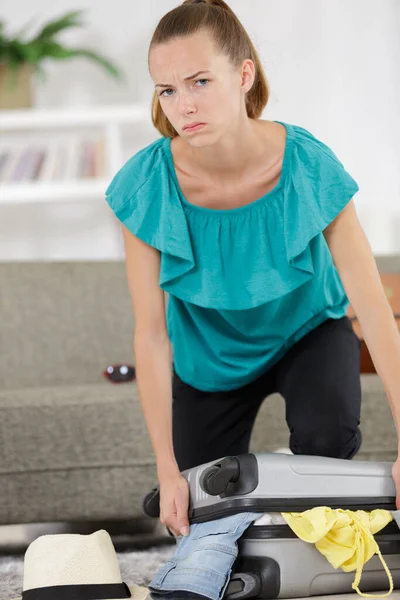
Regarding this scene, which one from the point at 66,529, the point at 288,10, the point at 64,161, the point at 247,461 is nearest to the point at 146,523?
the point at 66,529

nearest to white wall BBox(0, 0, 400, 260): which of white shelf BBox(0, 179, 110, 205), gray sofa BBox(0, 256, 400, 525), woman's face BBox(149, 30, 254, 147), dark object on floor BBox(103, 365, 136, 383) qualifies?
white shelf BBox(0, 179, 110, 205)

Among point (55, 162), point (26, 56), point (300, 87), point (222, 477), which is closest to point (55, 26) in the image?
point (26, 56)

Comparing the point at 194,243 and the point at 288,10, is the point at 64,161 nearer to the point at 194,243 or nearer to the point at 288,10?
the point at 288,10

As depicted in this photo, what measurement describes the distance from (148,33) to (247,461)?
2.66 m

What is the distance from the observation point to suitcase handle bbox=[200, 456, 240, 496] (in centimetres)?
116

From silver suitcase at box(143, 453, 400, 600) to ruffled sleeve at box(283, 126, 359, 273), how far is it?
339mm

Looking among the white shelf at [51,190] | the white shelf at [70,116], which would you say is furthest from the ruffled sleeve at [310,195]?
the white shelf at [70,116]

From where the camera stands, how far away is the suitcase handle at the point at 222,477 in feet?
3.80

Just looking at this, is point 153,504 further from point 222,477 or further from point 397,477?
point 397,477

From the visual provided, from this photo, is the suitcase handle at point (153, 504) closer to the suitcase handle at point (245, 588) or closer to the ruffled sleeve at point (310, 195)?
the suitcase handle at point (245, 588)

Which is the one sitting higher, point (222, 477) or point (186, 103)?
point (186, 103)

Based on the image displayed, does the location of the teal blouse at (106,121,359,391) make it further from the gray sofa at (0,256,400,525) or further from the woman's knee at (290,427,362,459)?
the gray sofa at (0,256,400,525)

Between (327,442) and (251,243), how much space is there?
36 centimetres

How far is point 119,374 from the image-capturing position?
2.17m
